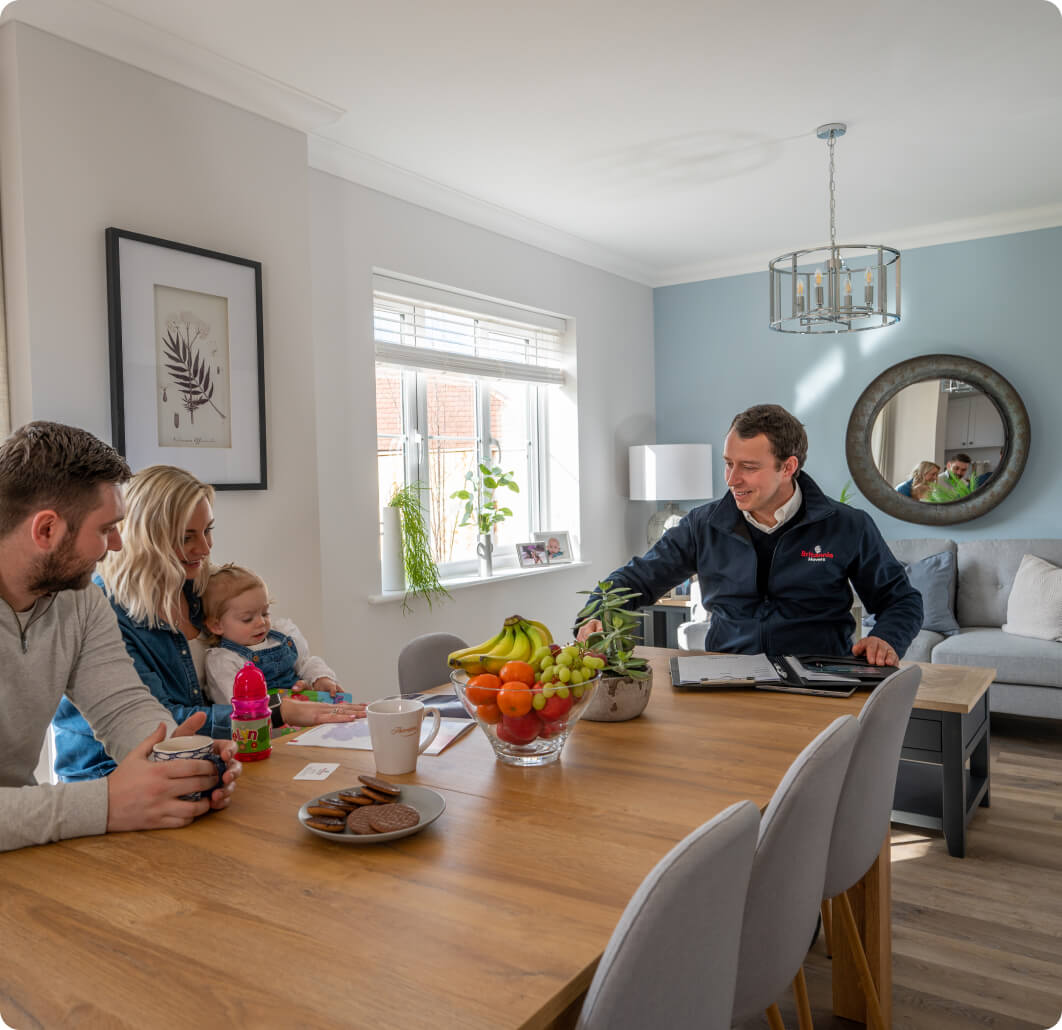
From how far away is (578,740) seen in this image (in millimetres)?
1641

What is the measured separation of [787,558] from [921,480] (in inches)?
119

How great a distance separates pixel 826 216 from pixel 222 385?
328cm

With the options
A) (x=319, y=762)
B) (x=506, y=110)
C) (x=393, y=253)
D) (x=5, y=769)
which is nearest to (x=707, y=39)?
(x=506, y=110)

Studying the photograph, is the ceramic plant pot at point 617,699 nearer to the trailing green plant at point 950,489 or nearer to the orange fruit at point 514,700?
the orange fruit at point 514,700

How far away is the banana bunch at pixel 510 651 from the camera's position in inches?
59.0

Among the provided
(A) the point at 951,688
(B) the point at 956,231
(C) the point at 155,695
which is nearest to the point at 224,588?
(C) the point at 155,695

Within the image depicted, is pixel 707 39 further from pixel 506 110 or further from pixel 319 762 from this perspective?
pixel 319 762

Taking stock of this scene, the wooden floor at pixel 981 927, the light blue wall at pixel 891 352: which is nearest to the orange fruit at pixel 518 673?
the wooden floor at pixel 981 927

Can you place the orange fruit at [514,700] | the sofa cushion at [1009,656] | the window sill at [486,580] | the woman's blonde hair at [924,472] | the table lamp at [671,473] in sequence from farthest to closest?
the table lamp at [671,473] < the woman's blonde hair at [924,472] < the sofa cushion at [1009,656] < the window sill at [486,580] < the orange fruit at [514,700]

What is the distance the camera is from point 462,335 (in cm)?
444

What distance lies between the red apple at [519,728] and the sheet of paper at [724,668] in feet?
2.15

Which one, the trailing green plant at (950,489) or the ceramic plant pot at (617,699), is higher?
the trailing green plant at (950,489)

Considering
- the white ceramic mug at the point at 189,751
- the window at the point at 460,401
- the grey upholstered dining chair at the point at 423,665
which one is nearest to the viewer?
the white ceramic mug at the point at 189,751

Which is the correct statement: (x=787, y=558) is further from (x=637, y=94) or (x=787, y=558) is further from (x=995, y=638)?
(x=995, y=638)
